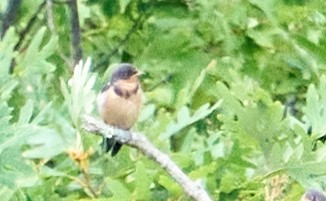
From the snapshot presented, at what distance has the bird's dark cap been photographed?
191 inches

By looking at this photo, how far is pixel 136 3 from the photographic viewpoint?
18.3ft

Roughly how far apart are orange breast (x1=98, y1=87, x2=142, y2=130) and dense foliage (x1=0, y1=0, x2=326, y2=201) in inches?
1.8

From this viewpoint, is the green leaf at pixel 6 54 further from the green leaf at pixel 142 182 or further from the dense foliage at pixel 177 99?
the green leaf at pixel 142 182

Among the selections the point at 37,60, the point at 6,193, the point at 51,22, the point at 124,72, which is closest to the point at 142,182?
the point at 6,193

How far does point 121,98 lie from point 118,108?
24 centimetres

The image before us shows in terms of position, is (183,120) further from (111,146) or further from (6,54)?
(6,54)

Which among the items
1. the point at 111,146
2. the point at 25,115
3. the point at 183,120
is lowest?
the point at 183,120

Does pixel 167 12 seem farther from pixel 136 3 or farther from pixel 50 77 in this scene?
pixel 50 77

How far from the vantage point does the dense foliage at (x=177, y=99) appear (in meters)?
3.61

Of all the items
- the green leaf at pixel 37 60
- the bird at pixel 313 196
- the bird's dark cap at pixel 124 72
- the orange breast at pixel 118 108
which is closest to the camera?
the bird at pixel 313 196

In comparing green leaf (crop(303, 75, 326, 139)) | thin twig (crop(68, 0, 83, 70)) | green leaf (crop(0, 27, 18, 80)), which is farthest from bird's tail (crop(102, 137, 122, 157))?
thin twig (crop(68, 0, 83, 70))

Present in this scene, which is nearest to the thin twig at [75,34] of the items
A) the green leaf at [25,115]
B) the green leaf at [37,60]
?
the green leaf at [37,60]

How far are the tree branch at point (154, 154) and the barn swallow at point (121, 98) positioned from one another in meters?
0.72

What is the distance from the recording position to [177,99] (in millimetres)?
4723
